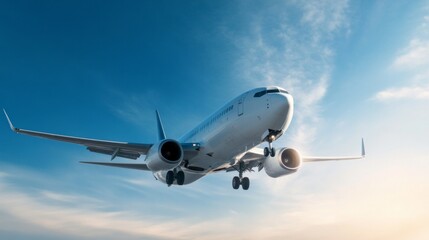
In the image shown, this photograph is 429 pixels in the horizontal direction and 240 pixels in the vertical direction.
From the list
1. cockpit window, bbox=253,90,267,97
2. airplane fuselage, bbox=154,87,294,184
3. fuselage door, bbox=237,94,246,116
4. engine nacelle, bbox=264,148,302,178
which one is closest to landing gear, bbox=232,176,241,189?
engine nacelle, bbox=264,148,302,178

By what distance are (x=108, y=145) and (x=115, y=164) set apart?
645 centimetres

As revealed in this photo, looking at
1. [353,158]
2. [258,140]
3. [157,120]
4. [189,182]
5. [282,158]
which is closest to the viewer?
[258,140]

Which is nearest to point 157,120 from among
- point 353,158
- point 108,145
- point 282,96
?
point 108,145

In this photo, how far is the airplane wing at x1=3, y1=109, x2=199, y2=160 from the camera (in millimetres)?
28156

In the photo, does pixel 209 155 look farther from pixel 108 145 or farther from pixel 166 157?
pixel 108 145

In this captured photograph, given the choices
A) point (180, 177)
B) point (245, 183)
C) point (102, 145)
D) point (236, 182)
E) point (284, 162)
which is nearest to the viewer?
point (102, 145)

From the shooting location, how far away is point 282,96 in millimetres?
24594

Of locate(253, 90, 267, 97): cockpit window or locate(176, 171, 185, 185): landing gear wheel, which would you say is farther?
locate(176, 171, 185, 185): landing gear wheel

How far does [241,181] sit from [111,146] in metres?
10.8

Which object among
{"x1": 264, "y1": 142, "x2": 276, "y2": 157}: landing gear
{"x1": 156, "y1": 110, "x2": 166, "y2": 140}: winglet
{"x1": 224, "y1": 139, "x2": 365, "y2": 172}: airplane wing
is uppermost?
{"x1": 156, "y1": 110, "x2": 166, "y2": 140}: winglet

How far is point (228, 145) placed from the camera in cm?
2778

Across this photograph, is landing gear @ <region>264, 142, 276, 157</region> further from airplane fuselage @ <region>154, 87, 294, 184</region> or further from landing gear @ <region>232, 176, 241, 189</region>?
landing gear @ <region>232, 176, 241, 189</region>

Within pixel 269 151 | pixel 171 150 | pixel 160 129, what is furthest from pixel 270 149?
pixel 160 129

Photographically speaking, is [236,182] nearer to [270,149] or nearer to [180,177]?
[180,177]
